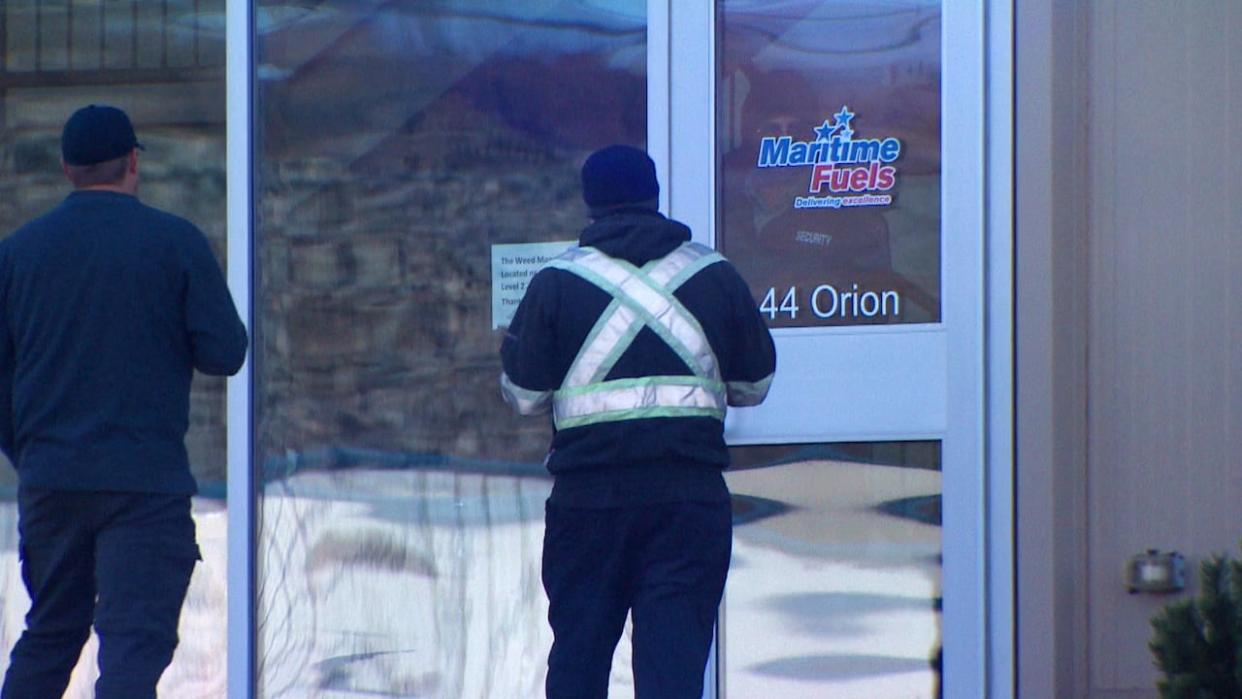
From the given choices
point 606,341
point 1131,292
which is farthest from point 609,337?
point 1131,292

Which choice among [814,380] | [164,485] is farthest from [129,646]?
[814,380]

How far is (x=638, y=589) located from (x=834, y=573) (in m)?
1.06

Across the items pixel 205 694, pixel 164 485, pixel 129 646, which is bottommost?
pixel 205 694

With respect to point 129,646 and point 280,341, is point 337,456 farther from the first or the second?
point 129,646

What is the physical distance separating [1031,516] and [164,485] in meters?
2.31

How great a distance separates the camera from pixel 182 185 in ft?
20.1

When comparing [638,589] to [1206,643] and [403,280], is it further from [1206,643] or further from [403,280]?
[403,280]

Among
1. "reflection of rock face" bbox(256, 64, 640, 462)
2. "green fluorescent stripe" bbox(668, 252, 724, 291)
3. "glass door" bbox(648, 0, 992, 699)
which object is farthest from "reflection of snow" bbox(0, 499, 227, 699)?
"green fluorescent stripe" bbox(668, 252, 724, 291)

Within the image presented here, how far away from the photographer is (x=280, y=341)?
5.98 metres

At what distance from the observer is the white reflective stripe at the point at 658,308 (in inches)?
177

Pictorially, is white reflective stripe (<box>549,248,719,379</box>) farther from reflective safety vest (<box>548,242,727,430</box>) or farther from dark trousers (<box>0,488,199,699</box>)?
dark trousers (<box>0,488,199,699</box>)

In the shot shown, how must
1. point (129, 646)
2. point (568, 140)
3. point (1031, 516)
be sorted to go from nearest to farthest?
1. point (129, 646)
2. point (1031, 516)
3. point (568, 140)

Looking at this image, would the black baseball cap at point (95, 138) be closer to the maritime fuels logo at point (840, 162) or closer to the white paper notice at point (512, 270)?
the white paper notice at point (512, 270)

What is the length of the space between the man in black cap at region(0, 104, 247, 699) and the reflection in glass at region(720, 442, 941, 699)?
168 centimetres
